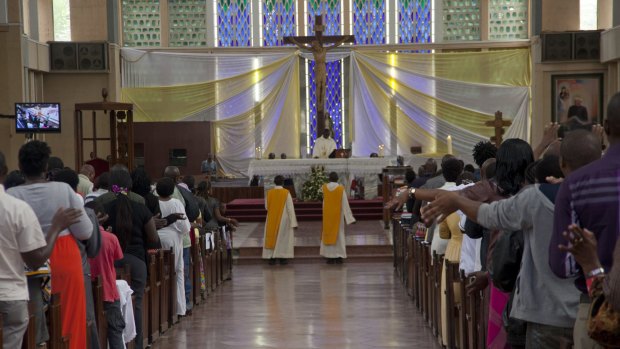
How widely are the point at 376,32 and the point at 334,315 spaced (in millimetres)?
16467

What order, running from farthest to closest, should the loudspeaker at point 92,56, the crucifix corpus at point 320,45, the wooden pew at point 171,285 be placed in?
the loudspeaker at point 92,56, the crucifix corpus at point 320,45, the wooden pew at point 171,285

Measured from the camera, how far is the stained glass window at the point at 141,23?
27031 mm

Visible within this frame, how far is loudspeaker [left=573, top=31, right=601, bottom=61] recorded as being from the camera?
2405cm

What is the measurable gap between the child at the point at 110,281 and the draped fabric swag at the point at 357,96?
18.6 m

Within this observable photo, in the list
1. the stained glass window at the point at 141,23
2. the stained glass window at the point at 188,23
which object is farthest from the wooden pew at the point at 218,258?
the stained glass window at the point at 141,23

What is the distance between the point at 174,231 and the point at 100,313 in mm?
3312

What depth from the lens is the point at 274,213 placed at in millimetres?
16156

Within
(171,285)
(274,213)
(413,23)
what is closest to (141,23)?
(413,23)

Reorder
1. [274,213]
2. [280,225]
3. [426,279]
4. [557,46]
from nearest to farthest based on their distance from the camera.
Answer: [426,279] → [280,225] → [274,213] → [557,46]

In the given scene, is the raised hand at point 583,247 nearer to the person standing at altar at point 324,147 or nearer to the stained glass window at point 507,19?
the person standing at altar at point 324,147

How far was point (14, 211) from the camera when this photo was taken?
4.83 m

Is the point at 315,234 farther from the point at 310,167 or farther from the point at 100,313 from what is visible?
the point at 100,313

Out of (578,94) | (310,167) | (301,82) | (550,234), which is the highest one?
(301,82)

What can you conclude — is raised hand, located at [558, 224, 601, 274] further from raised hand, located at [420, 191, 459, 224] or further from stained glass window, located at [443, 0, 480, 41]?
stained glass window, located at [443, 0, 480, 41]
